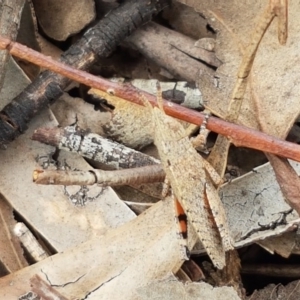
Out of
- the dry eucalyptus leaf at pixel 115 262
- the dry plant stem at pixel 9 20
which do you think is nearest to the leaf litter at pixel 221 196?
the dry eucalyptus leaf at pixel 115 262

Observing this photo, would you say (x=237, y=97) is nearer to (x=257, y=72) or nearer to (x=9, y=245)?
(x=257, y=72)

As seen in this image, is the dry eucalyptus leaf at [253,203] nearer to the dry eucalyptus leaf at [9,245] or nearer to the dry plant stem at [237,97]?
the dry plant stem at [237,97]

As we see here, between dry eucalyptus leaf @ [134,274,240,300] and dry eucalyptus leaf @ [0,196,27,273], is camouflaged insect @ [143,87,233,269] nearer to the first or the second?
dry eucalyptus leaf @ [134,274,240,300]

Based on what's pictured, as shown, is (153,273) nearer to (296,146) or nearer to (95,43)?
(296,146)

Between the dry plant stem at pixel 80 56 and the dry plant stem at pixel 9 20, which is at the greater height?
the dry plant stem at pixel 9 20

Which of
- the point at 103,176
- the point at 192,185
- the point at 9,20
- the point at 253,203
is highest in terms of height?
the point at 9,20

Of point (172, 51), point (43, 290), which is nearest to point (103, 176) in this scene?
point (43, 290)
